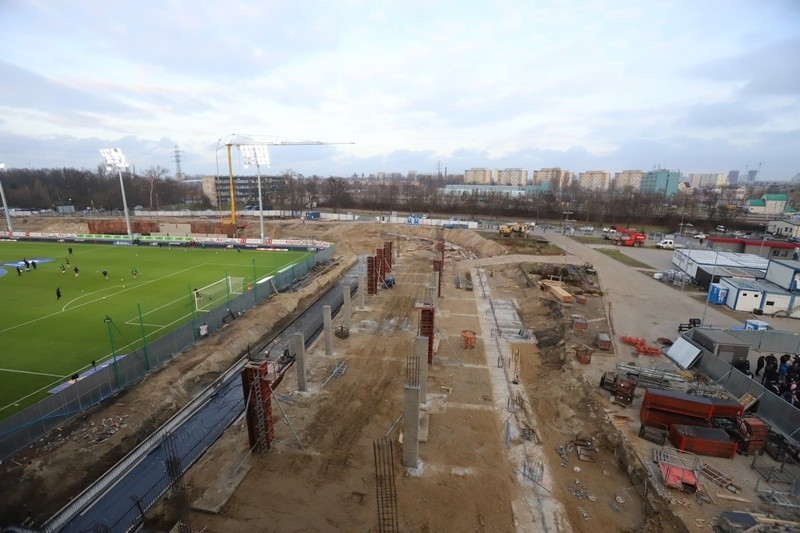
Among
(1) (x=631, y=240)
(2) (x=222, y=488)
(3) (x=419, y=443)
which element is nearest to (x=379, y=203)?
(1) (x=631, y=240)

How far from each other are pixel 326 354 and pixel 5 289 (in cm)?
2869

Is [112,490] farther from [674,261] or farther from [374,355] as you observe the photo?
[674,261]

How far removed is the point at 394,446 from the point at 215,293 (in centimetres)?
2085

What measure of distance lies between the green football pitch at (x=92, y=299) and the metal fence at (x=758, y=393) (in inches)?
1032

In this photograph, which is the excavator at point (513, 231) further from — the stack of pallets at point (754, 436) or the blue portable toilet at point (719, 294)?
the stack of pallets at point (754, 436)

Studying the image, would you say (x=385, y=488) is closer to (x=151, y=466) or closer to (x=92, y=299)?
(x=151, y=466)

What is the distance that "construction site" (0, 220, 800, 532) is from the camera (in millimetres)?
10938

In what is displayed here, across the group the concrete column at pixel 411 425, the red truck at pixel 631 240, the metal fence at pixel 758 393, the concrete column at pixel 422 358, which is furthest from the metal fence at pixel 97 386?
the red truck at pixel 631 240

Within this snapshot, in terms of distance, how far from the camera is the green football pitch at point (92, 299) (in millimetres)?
18719

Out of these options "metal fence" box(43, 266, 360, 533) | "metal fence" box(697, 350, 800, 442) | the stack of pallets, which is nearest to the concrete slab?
"metal fence" box(43, 266, 360, 533)

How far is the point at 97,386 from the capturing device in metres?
15.7

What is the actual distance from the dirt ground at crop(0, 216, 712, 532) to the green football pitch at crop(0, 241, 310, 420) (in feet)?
15.2

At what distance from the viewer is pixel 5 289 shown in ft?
99.8

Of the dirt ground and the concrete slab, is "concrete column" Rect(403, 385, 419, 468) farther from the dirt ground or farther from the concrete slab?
the concrete slab
